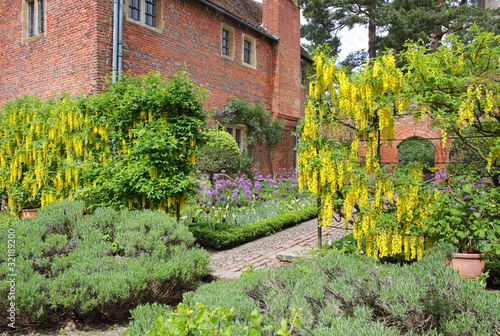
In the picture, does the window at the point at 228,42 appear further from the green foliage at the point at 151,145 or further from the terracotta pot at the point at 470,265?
the terracotta pot at the point at 470,265

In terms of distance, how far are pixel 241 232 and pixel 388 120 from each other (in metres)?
3.65

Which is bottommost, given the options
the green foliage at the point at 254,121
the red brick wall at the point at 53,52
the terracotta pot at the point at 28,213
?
the terracotta pot at the point at 28,213

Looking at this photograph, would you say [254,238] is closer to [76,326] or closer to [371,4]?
[76,326]

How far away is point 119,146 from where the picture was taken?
600 centimetres

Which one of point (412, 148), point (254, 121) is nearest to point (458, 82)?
point (254, 121)

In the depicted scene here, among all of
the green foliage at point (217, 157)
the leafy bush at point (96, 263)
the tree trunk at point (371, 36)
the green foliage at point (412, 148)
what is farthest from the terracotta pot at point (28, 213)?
the tree trunk at point (371, 36)

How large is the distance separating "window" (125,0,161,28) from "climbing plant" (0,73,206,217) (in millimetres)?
3817

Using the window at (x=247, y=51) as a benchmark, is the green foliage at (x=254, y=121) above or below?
below

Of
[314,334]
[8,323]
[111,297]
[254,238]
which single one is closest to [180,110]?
[254,238]

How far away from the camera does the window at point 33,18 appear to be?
10.2m

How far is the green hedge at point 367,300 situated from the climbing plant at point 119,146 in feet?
9.08

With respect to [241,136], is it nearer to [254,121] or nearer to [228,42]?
[254,121]

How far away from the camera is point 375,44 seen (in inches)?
852

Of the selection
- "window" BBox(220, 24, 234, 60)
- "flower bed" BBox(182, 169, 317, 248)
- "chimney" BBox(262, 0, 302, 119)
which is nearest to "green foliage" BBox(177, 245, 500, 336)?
"flower bed" BBox(182, 169, 317, 248)
